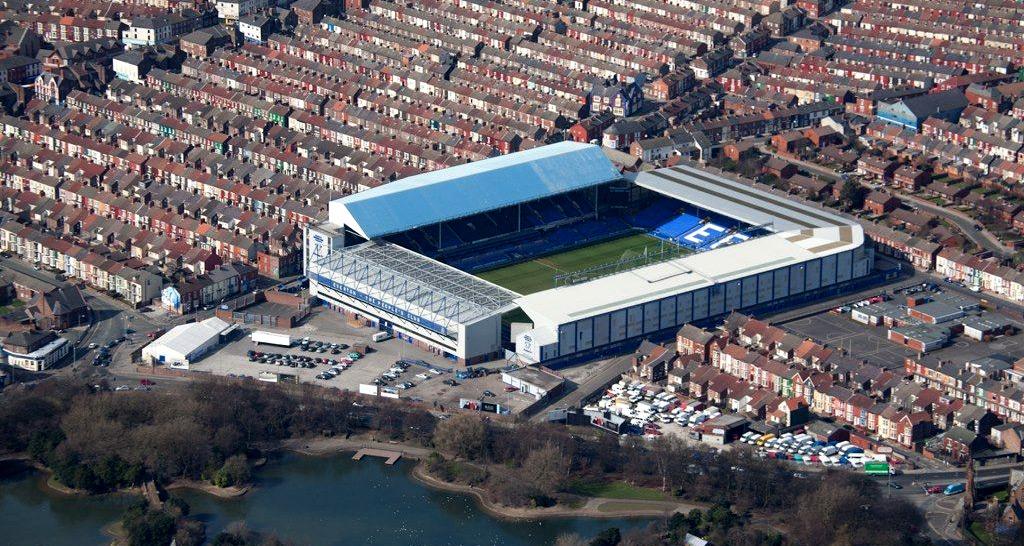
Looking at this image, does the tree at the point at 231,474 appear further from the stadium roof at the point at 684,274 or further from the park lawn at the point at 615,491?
the stadium roof at the point at 684,274

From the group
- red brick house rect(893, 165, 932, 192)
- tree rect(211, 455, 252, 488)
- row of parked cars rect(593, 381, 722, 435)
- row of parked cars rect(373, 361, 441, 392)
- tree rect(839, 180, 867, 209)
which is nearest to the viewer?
tree rect(211, 455, 252, 488)

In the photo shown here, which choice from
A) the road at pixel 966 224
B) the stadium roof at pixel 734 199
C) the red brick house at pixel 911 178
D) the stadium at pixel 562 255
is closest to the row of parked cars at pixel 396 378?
the stadium at pixel 562 255

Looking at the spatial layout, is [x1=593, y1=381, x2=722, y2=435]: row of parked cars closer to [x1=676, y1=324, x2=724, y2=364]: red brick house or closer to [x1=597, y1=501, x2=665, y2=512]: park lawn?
[x1=676, y1=324, x2=724, y2=364]: red brick house

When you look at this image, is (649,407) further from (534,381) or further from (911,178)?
(911,178)

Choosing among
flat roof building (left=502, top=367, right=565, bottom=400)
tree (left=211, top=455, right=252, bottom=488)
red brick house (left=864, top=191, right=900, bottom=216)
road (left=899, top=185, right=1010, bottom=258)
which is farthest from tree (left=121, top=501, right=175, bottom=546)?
road (left=899, top=185, right=1010, bottom=258)

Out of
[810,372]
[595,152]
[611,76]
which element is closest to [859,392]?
[810,372]

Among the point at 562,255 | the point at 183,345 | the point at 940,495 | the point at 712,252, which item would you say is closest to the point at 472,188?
the point at 562,255
